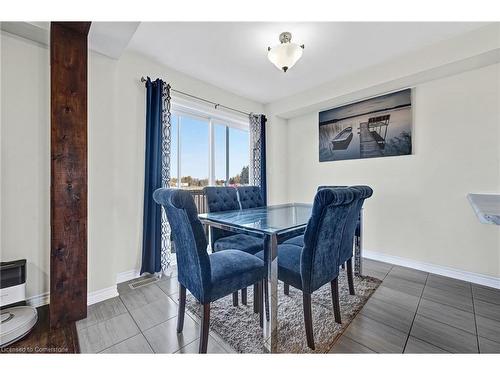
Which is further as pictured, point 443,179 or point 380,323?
point 443,179

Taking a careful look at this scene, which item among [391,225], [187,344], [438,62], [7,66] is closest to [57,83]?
[7,66]

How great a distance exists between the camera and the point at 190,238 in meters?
1.27

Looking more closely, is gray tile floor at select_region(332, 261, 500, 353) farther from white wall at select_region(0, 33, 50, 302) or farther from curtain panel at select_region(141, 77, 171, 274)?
white wall at select_region(0, 33, 50, 302)

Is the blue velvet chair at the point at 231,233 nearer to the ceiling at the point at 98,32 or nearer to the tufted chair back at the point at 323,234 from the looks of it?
the tufted chair back at the point at 323,234

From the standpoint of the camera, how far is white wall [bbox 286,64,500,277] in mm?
2240

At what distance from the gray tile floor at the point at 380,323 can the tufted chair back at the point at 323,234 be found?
470 mm

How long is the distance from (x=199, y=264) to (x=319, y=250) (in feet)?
2.45

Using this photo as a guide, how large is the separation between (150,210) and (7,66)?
1.63 meters

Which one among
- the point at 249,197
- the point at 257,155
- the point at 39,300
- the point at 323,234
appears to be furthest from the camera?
the point at 257,155

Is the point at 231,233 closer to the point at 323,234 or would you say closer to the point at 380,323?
the point at 323,234

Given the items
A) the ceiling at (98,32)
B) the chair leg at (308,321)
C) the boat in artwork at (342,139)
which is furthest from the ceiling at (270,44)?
the chair leg at (308,321)

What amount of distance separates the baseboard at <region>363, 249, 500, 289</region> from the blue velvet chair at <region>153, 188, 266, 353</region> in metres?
2.23

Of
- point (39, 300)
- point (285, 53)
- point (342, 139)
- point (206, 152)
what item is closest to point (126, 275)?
point (39, 300)

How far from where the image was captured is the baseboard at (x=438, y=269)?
2.23 meters
